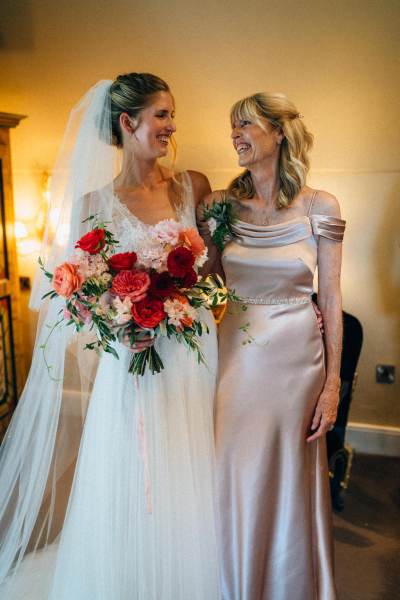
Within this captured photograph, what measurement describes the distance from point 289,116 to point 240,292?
0.66 meters

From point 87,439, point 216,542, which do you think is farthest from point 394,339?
point 87,439

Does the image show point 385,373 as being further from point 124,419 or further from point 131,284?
point 131,284

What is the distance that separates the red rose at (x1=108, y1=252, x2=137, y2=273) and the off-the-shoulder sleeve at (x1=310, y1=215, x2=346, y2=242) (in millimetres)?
707

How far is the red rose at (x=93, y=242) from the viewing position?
1.60 metres

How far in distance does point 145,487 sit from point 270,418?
0.50 m

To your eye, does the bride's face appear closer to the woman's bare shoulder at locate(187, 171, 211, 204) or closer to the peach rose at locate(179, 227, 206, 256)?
the woman's bare shoulder at locate(187, 171, 211, 204)

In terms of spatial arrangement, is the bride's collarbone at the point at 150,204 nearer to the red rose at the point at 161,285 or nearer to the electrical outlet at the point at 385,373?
→ the red rose at the point at 161,285

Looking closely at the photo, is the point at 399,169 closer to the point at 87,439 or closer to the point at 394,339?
the point at 394,339

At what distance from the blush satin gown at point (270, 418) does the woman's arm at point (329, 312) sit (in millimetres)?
34

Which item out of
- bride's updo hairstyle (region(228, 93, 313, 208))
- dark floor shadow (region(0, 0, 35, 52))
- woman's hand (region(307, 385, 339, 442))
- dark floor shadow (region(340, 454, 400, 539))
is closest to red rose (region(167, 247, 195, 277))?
bride's updo hairstyle (region(228, 93, 313, 208))

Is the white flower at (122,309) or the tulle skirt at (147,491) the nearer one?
the white flower at (122,309)

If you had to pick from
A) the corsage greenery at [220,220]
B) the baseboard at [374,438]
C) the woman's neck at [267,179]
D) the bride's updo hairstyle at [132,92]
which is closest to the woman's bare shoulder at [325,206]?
the woman's neck at [267,179]

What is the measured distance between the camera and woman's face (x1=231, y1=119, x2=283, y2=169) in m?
1.92

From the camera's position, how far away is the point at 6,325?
361 centimetres
